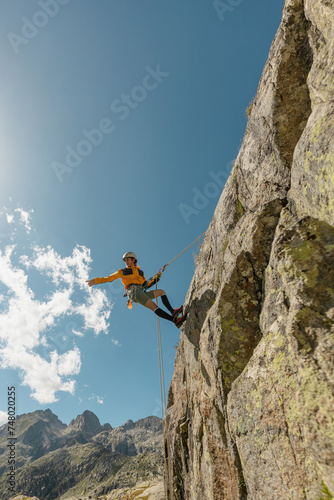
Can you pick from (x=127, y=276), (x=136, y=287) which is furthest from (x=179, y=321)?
(x=127, y=276)

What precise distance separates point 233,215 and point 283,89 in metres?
3.70

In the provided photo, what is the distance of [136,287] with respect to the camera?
Answer: 1262 centimetres

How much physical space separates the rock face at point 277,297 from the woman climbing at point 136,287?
271 centimetres

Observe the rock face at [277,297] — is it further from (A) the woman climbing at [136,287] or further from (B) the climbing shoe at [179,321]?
(A) the woman climbing at [136,287]

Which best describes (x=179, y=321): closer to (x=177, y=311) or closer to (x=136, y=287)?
(x=177, y=311)

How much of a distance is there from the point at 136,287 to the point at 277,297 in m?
8.06

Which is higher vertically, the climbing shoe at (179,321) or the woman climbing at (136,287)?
the woman climbing at (136,287)

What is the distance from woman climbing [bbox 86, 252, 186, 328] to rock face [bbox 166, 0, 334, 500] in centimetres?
271

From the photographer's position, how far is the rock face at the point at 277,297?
4.26m

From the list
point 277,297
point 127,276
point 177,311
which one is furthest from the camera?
point 127,276

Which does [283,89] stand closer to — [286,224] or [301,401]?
[286,224]

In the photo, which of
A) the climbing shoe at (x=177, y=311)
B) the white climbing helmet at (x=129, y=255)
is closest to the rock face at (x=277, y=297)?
the climbing shoe at (x=177, y=311)

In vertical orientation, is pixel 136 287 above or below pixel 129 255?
below

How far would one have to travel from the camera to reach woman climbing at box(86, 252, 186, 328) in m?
12.0
